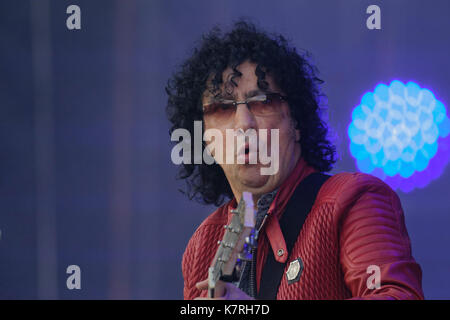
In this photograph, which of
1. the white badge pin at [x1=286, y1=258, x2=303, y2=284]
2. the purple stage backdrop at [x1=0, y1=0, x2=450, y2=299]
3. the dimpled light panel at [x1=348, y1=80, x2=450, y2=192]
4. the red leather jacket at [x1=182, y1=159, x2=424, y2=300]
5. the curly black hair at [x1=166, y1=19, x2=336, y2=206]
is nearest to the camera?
the red leather jacket at [x1=182, y1=159, x2=424, y2=300]

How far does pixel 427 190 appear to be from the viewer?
9.87 ft

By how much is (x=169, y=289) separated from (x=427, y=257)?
1317 millimetres

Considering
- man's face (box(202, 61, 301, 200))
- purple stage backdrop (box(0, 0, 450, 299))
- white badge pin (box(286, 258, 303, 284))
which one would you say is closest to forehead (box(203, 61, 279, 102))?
man's face (box(202, 61, 301, 200))

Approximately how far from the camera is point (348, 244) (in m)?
→ 1.77

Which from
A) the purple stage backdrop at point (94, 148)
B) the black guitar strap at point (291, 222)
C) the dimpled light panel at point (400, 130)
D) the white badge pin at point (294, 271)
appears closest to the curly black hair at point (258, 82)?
the black guitar strap at point (291, 222)

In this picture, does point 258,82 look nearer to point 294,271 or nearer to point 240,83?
point 240,83

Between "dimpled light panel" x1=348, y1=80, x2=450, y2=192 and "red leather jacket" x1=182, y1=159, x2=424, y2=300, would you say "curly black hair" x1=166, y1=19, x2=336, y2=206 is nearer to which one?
"red leather jacket" x1=182, y1=159, x2=424, y2=300

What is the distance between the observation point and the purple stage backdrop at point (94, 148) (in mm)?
3324

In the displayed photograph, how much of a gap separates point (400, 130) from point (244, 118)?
1065 millimetres

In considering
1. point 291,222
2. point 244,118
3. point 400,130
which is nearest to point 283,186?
point 291,222

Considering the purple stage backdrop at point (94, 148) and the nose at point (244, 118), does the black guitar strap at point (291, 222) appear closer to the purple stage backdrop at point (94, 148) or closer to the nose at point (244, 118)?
the nose at point (244, 118)

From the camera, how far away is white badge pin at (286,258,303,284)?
Answer: 1.80 metres

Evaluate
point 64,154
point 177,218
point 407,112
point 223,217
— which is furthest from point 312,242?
point 64,154

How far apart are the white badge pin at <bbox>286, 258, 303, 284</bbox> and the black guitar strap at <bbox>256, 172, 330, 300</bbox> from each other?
4 centimetres
